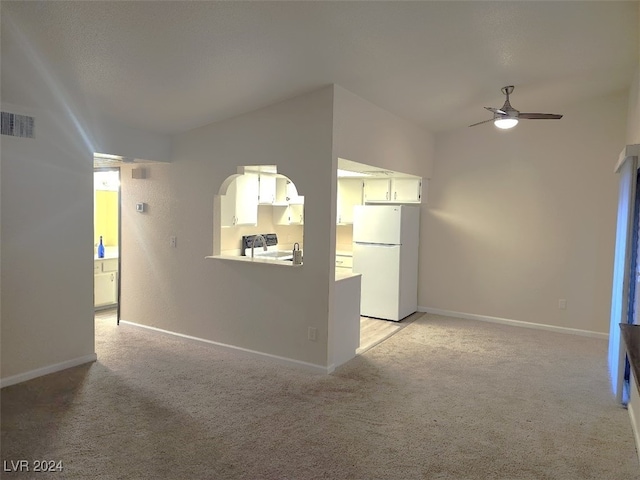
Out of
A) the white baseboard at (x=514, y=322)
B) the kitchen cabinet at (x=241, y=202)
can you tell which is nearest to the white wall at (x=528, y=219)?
the white baseboard at (x=514, y=322)

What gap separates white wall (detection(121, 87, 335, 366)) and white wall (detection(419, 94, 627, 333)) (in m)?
2.91

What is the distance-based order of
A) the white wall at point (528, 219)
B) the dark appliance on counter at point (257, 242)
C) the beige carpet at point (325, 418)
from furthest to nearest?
the dark appliance on counter at point (257, 242) < the white wall at point (528, 219) < the beige carpet at point (325, 418)

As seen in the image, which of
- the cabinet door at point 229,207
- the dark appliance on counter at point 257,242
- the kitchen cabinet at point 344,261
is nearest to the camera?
the cabinet door at point 229,207

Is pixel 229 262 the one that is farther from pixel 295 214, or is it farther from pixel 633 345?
pixel 633 345

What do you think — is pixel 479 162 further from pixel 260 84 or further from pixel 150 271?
pixel 150 271

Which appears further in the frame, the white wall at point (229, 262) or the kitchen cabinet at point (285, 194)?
the kitchen cabinet at point (285, 194)

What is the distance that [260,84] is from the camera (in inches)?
148

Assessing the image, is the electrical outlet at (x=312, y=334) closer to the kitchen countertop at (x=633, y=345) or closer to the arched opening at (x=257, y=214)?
the arched opening at (x=257, y=214)

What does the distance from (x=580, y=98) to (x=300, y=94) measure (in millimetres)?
3422

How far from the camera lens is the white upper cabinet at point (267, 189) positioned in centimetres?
589

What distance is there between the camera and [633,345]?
2158 millimetres

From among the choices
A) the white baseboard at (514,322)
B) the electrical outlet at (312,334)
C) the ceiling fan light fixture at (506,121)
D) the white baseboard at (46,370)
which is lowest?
the white baseboard at (46,370)

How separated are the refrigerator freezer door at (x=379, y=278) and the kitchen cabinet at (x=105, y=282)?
3.39m

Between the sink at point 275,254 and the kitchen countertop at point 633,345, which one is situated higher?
the sink at point 275,254
